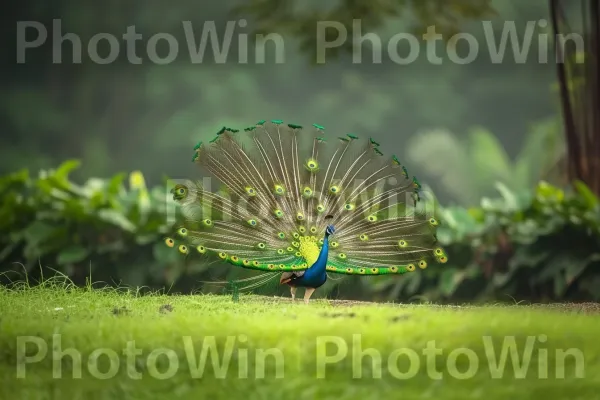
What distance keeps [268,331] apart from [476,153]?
220 inches

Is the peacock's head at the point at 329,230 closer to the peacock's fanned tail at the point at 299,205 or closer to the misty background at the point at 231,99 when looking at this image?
the peacock's fanned tail at the point at 299,205

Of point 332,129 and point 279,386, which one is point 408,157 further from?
point 279,386

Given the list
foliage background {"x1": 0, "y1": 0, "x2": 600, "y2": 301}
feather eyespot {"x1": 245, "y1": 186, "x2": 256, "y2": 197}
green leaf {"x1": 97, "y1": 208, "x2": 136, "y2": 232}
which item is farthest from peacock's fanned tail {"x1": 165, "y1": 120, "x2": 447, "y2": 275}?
foliage background {"x1": 0, "y1": 0, "x2": 600, "y2": 301}

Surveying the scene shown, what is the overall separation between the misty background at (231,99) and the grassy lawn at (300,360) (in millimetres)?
5395

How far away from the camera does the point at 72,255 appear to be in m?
4.23

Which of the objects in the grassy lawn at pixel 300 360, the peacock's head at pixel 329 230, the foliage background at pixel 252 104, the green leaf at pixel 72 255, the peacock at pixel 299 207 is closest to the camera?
the grassy lawn at pixel 300 360

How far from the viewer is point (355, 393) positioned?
1.72m

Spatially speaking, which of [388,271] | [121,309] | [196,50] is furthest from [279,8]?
[121,309]

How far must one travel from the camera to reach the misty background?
7289mm

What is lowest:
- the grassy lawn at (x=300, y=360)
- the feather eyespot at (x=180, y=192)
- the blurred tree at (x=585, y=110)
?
the grassy lawn at (x=300, y=360)

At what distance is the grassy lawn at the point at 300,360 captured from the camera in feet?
5.64

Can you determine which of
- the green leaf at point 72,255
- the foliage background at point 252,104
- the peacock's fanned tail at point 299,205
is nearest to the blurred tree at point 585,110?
the foliage background at point 252,104

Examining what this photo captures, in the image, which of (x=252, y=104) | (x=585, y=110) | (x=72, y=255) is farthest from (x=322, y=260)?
(x=252, y=104)

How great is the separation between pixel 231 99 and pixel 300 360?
19.6ft
